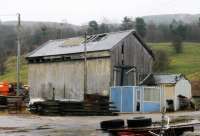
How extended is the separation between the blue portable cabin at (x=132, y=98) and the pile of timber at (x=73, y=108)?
489 cm

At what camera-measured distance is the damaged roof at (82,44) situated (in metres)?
51.5

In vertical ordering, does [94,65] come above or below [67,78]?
above

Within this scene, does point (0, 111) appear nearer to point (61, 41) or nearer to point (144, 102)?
point (144, 102)

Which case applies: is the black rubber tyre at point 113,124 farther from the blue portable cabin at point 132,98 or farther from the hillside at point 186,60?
the hillside at point 186,60

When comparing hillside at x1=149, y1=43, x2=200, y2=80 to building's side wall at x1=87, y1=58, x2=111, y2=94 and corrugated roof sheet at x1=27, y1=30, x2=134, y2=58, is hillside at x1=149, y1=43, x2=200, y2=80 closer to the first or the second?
corrugated roof sheet at x1=27, y1=30, x2=134, y2=58

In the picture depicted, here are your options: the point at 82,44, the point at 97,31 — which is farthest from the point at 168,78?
the point at 97,31

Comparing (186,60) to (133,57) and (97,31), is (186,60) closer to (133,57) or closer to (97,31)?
(97,31)

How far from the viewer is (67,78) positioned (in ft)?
177

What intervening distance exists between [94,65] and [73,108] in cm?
1307

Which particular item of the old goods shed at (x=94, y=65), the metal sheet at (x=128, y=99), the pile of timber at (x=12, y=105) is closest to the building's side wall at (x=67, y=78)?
the old goods shed at (x=94, y=65)

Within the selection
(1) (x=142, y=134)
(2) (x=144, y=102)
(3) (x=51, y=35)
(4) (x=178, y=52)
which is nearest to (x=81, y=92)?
(2) (x=144, y=102)

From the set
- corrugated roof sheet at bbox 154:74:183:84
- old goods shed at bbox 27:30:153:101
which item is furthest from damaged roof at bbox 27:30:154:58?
A: corrugated roof sheet at bbox 154:74:183:84

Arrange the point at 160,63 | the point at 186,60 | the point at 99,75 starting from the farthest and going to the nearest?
the point at 186,60, the point at 160,63, the point at 99,75

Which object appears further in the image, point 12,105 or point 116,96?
point 116,96
